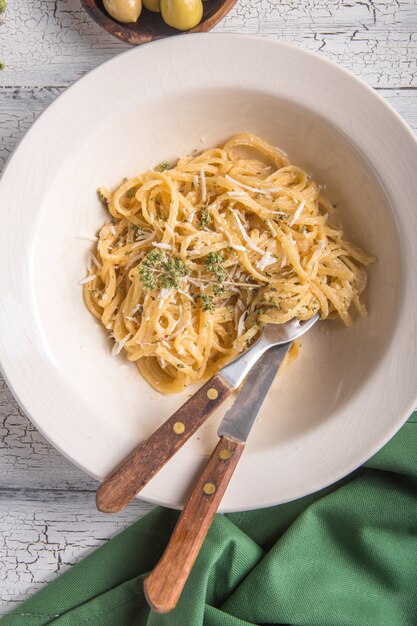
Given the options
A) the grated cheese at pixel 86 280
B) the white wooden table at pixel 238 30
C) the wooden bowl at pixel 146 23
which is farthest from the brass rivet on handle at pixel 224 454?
the wooden bowl at pixel 146 23

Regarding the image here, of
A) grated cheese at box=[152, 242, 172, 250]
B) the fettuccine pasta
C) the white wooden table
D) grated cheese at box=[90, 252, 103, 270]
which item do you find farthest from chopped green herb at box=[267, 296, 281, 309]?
the white wooden table

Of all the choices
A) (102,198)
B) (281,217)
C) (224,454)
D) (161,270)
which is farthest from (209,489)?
(102,198)

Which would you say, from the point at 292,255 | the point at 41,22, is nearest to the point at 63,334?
the point at 292,255

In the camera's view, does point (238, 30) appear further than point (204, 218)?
Yes

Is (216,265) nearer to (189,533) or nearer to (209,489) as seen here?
(209,489)

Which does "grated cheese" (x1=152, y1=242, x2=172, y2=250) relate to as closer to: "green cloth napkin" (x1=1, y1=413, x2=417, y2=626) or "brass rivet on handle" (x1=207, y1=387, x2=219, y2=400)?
"brass rivet on handle" (x1=207, y1=387, x2=219, y2=400)

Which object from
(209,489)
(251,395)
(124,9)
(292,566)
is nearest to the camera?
(209,489)

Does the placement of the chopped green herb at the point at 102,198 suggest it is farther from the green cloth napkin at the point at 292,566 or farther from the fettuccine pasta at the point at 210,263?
the green cloth napkin at the point at 292,566
